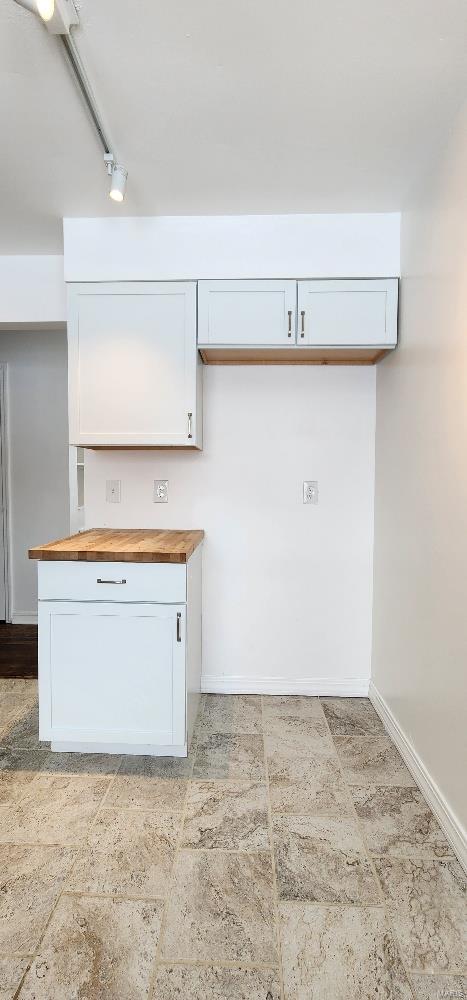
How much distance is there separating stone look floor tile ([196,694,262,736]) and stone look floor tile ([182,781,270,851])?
418 millimetres

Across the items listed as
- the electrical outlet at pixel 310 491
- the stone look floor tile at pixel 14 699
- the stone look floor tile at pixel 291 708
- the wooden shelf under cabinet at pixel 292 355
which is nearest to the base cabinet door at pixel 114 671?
the stone look floor tile at pixel 14 699

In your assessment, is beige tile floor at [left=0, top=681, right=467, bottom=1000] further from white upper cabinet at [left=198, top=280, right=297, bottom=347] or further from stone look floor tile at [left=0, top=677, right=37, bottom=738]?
white upper cabinet at [left=198, top=280, right=297, bottom=347]

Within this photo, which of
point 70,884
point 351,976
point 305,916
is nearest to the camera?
→ point 351,976

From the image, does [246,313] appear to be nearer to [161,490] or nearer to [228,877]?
[161,490]

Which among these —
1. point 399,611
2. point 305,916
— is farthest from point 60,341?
point 305,916

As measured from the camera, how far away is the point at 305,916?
140cm

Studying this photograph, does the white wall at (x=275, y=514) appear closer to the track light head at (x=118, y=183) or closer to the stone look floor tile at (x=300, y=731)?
the stone look floor tile at (x=300, y=731)

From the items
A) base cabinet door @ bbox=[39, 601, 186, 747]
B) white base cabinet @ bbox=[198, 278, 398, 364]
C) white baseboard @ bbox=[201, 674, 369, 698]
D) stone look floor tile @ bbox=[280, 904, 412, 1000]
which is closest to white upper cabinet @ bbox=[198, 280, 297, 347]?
white base cabinet @ bbox=[198, 278, 398, 364]

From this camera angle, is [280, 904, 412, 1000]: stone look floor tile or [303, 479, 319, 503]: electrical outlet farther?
[303, 479, 319, 503]: electrical outlet

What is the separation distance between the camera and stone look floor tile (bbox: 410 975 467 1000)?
3.95 feet

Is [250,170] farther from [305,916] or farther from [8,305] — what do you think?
[305,916]

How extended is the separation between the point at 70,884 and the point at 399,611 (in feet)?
5.30

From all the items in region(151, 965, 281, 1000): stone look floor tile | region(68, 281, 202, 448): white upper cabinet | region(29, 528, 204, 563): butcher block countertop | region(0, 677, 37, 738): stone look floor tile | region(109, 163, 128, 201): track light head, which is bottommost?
region(151, 965, 281, 1000): stone look floor tile

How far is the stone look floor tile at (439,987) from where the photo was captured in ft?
3.95
